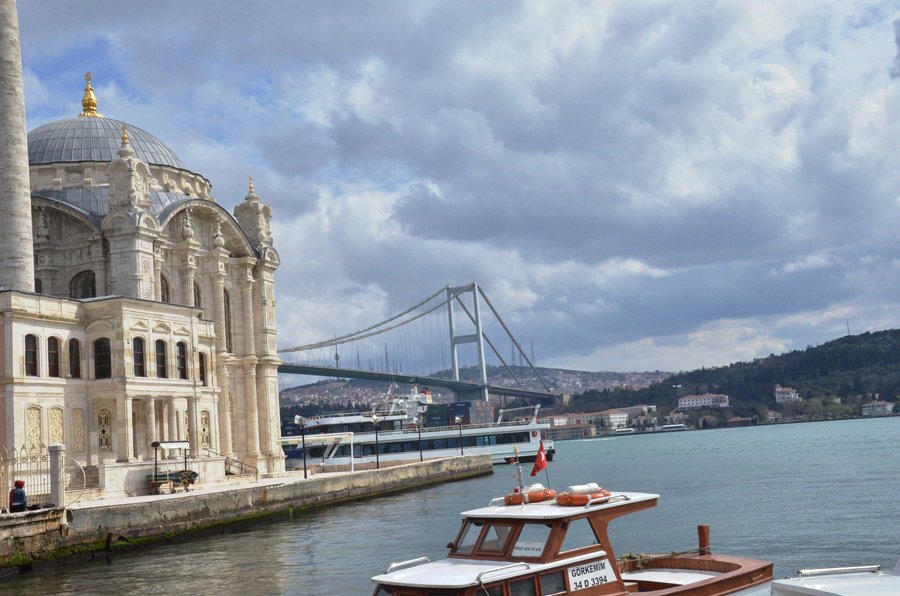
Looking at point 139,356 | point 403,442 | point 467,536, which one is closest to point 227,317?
point 139,356

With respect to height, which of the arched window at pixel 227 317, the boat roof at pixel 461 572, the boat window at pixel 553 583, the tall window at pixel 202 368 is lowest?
the boat window at pixel 553 583

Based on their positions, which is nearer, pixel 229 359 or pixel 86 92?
pixel 229 359

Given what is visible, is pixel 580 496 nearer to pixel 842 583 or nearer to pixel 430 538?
pixel 842 583

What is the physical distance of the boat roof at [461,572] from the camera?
39.2 ft

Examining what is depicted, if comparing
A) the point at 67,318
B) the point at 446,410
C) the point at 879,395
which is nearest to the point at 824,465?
the point at 67,318

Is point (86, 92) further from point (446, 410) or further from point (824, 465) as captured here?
point (446, 410)

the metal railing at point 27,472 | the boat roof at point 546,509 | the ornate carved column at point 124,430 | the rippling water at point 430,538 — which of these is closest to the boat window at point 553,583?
the boat roof at point 546,509

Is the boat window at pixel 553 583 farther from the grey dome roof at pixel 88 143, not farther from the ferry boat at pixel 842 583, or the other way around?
the grey dome roof at pixel 88 143

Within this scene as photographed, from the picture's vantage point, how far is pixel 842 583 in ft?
41.3

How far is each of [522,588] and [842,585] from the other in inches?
155

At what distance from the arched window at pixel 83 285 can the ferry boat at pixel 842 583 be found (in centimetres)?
3630

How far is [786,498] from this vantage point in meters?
34.3

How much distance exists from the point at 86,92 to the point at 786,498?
129ft

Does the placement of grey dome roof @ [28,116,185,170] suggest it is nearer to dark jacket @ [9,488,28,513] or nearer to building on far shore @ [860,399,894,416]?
dark jacket @ [9,488,28,513]
